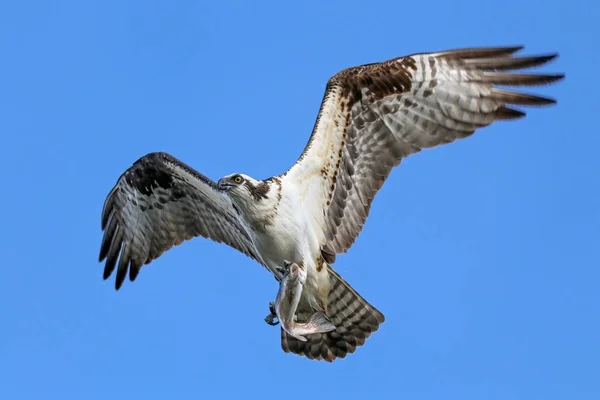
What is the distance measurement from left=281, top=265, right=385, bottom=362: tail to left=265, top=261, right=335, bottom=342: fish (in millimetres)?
672

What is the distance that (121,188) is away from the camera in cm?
1442

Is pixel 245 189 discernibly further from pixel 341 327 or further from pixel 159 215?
pixel 159 215

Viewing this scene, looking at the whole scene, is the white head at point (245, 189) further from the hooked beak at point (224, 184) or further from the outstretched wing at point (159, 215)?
the outstretched wing at point (159, 215)

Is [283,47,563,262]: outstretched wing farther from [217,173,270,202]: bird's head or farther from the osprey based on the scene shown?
[217,173,270,202]: bird's head

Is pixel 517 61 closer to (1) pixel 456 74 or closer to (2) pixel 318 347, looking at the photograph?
(1) pixel 456 74

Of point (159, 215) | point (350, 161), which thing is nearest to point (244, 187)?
point (350, 161)

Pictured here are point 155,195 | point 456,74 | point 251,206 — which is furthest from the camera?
point 155,195

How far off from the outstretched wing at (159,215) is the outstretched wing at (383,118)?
43.9 inches

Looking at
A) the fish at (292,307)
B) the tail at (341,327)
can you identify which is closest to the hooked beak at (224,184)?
the fish at (292,307)

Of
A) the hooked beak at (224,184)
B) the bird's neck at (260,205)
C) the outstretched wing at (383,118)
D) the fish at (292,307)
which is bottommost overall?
the fish at (292,307)

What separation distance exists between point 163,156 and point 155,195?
31.4 inches

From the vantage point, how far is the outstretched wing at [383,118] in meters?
12.6

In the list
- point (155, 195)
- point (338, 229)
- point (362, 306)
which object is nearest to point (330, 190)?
point (338, 229)

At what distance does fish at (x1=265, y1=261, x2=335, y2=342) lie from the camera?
462 inches
